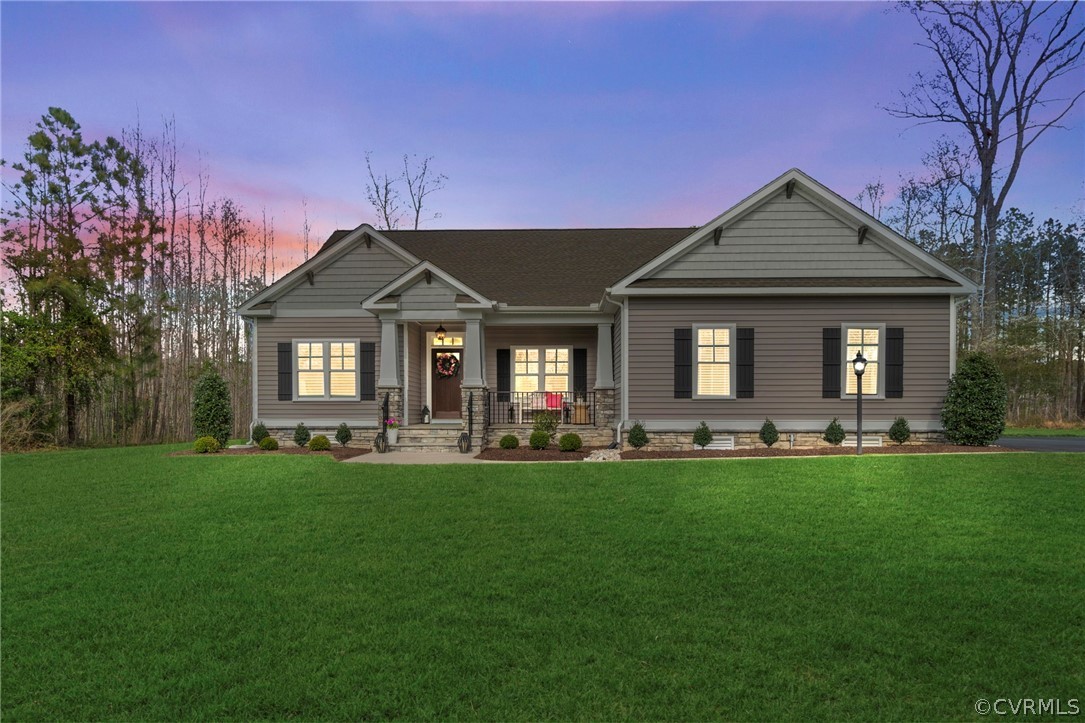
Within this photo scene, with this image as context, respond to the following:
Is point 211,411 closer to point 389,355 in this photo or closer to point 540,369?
point 389,355

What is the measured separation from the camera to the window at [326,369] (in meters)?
16.3

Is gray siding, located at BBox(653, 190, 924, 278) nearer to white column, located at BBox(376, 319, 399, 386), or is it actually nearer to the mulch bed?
white column, located at BBox(376, 319, 399, 386)

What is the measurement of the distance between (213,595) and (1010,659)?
5.70m

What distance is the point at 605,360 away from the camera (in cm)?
1594

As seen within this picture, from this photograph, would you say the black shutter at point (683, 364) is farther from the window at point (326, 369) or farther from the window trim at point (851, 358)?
the window at point (326, 369)

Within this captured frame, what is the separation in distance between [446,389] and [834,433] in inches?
402

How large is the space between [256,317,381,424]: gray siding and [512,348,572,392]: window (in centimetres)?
396

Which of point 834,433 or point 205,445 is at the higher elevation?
point 834,433

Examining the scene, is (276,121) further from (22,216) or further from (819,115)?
(819,115)

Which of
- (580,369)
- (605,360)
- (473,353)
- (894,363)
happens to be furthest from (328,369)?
(894,363)

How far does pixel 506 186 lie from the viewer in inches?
914

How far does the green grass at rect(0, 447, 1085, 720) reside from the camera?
134 inches

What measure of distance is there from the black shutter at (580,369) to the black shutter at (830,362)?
624cm

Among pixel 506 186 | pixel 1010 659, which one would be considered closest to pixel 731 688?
pixel 1010 659
